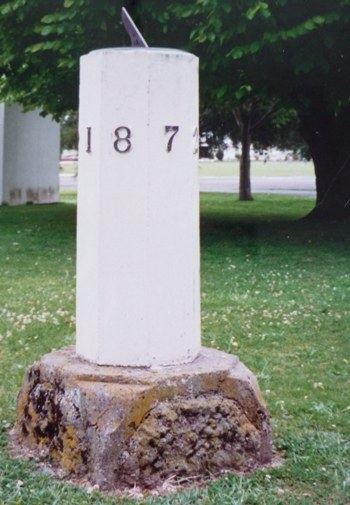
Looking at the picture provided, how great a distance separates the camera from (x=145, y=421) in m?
4.70

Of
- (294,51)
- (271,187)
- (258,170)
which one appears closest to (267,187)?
(271,187)

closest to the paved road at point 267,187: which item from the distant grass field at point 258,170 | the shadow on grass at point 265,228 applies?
the shadow on grass at point 265,228

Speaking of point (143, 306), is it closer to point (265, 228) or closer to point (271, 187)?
point (265, 228)

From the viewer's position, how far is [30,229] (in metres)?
17.8

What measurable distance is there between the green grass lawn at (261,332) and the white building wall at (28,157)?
6.54 meters

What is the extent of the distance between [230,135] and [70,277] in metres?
20.1

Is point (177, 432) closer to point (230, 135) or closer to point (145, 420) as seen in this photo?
point (145, 420)

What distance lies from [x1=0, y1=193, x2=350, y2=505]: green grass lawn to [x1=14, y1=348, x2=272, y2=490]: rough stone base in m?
0.14

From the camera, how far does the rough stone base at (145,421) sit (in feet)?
15.3

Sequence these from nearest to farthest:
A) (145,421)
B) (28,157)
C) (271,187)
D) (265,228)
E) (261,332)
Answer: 1. (145,421)
2. (261,332)
3. (265,228)
4. (28,157)
5. (271,187)

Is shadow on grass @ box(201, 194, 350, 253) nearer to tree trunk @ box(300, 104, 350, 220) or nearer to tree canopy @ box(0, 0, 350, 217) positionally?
tree trunk @ box(300, 104, 350, 220)

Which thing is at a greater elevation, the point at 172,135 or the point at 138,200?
the point at 172,135

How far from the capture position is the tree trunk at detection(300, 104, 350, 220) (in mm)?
17734

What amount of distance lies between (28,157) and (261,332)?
17.2 metres
